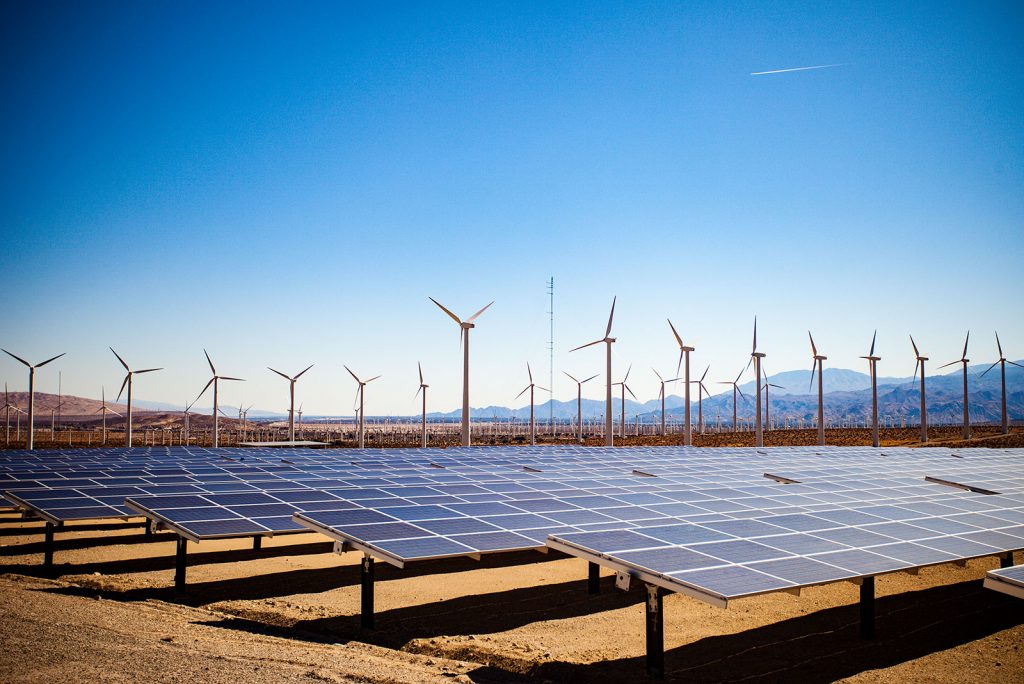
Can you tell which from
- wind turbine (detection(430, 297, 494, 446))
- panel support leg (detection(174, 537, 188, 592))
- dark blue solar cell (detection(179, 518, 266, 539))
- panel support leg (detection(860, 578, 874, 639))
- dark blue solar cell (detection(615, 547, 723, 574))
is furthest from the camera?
wind turbine (detection(430, 297, 494, 446))

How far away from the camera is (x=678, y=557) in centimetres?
1527

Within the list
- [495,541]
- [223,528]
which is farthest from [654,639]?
[223,528]

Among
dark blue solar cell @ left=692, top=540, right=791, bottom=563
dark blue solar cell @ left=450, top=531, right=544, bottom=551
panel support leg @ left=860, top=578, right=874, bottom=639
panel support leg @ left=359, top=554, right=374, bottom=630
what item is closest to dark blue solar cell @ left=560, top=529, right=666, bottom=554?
dark blue solar cell @ left=692, top=540, right=791, bottom=563

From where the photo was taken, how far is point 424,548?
17203 millimetres

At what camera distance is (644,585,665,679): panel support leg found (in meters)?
14.4

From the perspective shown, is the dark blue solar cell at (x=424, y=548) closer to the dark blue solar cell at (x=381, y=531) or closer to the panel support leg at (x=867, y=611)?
the dark blue solar cell at (x=381, y=531)

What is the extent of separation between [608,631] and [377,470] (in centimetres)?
2067

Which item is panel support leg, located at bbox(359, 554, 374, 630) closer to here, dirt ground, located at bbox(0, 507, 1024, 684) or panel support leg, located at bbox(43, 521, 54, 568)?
dirt ground, located at bbox(0, 507, 1024, 684)

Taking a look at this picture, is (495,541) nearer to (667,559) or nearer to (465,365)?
(667,559)

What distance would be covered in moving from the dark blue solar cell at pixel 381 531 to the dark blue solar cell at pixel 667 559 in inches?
231

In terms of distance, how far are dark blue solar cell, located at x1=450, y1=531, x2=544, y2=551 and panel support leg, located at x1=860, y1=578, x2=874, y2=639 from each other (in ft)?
26.4

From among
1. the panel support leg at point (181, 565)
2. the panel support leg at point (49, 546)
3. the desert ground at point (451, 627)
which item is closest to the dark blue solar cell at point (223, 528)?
the panel support leg at point (181, 565)

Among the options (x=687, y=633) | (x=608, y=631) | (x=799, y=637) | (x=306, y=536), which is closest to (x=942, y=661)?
(x=799, y=637)

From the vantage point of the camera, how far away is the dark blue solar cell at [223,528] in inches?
789
